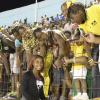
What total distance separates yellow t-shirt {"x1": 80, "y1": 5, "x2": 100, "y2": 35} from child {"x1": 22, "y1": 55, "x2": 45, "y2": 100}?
4.88 feet

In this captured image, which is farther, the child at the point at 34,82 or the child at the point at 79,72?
the child at the point at 34,82

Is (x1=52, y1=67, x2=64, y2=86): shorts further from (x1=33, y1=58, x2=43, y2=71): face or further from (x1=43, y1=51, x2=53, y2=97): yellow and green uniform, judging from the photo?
(x1=33, y1=58, x2=43, y2=71): face

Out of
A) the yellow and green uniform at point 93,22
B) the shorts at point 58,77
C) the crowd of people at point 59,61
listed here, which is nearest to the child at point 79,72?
the crowd of people at point 59,61

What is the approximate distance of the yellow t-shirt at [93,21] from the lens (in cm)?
782

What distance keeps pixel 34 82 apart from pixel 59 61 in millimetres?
623

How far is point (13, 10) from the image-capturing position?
66.7 feet

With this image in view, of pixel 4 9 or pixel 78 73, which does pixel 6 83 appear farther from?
pixel 4 9

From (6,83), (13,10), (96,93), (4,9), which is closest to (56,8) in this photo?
(13,10)

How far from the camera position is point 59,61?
8.87m

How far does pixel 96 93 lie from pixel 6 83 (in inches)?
122

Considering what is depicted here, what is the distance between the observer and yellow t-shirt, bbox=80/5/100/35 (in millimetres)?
7816

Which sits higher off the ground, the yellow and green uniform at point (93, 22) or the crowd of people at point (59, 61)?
the yellow and green uniform at point (93, 22)

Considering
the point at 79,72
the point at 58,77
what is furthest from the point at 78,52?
the point at 58,77

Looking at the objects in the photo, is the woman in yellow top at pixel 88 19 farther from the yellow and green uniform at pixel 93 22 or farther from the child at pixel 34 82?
the child at pixel 34 82
